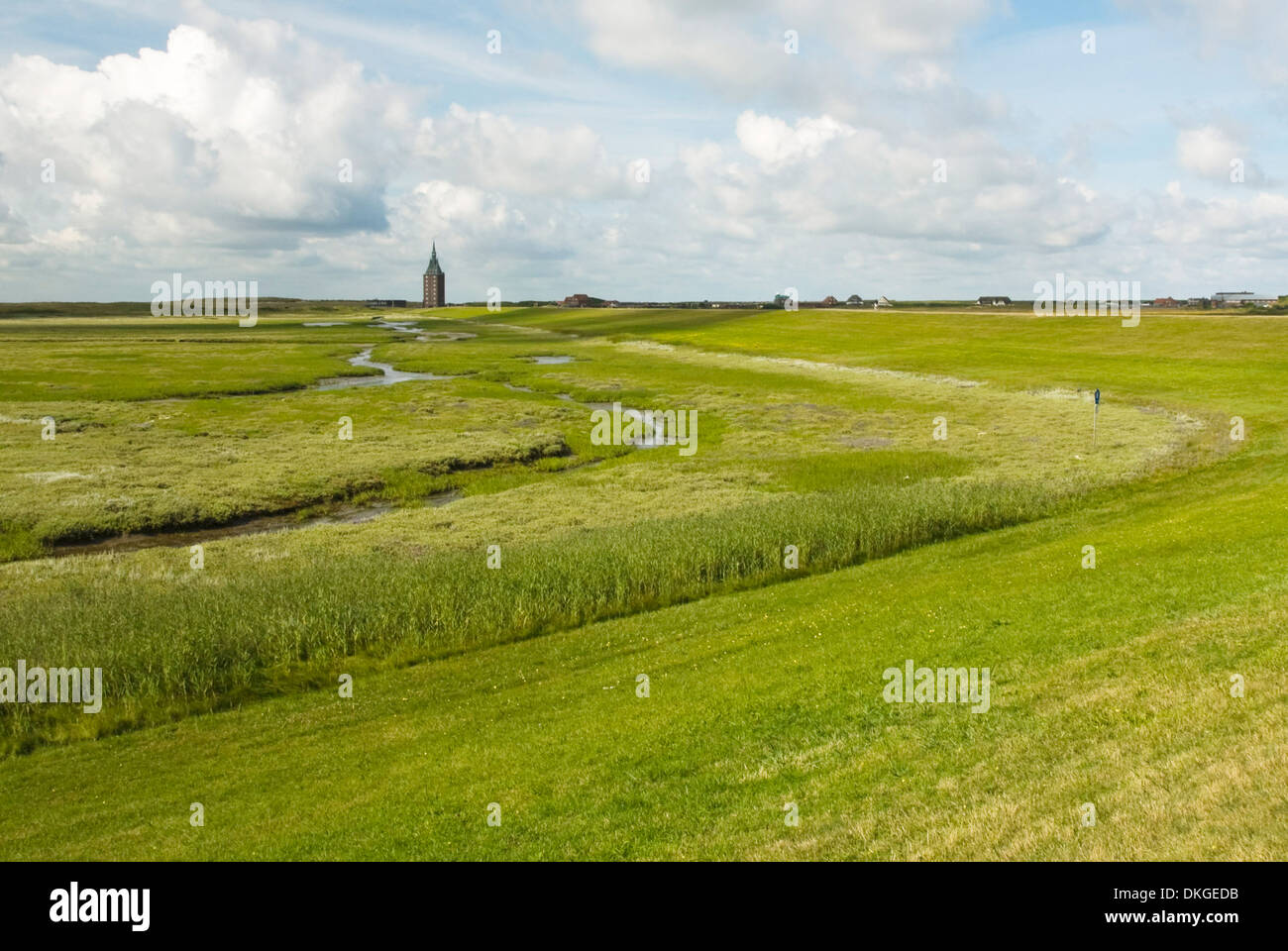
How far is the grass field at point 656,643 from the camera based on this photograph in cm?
1252

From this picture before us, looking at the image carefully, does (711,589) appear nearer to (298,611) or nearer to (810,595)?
(810,595)

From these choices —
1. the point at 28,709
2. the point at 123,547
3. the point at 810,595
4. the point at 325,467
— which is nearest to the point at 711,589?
the point at 810,595

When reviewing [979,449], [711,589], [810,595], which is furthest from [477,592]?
[979,449]

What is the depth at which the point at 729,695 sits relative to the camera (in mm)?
17719

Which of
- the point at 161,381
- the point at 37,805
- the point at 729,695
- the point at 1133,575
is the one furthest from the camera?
the point at 161,381

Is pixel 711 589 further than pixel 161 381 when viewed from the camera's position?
No

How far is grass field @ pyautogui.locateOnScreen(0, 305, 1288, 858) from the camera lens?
12516 millimetres

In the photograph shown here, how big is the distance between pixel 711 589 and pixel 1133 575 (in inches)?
468

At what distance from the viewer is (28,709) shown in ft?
65.4

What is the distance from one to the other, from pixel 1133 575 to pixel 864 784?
13283 millimetres

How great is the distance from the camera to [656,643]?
22.9 m

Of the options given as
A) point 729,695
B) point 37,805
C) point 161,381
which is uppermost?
point 161,381

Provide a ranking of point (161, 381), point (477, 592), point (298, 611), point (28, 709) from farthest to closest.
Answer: point (161, 381)
point (477, 592)
point (298, 611)
point (28, 709)
